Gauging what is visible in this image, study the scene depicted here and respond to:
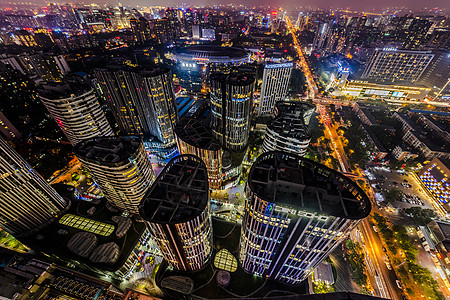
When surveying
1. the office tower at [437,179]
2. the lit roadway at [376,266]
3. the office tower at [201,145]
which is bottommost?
the lit roadway at [376,266]

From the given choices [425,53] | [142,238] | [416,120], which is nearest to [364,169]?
[416,120]

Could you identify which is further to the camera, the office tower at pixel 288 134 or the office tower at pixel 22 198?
the office tower at pixel 288 134

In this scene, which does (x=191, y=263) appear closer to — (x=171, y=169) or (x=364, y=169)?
(x=171, y=169)

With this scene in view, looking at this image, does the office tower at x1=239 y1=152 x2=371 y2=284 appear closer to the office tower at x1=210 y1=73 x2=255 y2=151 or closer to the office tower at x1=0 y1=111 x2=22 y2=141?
the office tower at x1=210 y1=73 x2=255 y2=151

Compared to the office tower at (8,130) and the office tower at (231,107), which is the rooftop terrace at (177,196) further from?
the office tower at (8,130)

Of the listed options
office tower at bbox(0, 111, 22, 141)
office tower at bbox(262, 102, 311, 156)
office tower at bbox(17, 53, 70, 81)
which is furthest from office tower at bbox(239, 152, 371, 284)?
office tower at bbox(17, 53, 70, 81)

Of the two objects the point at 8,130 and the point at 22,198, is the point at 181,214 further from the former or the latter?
the point at 8,130

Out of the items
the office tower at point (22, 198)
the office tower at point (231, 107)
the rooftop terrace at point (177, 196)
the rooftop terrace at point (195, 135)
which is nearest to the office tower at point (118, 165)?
the office tower at point (22, 198)
